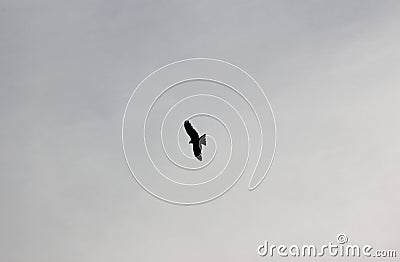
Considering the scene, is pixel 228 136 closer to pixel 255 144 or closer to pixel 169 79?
pixel 255 144

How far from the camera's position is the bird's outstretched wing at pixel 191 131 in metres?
38.6

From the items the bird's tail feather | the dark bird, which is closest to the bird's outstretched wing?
the dark bird

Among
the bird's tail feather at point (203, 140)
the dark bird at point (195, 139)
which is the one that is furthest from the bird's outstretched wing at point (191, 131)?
the bird's tail feather at point (203, 140)

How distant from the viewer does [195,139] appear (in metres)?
38.8

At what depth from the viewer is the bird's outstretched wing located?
1518 inches

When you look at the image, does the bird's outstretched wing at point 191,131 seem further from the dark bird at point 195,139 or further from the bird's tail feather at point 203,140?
the bird's tail feather at point 203,140

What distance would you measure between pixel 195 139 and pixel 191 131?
47 cm

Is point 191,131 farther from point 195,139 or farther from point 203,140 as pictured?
point 203,140

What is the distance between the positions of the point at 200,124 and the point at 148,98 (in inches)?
113

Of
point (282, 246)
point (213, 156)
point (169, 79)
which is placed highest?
point (169, 79)

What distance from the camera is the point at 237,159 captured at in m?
39.8

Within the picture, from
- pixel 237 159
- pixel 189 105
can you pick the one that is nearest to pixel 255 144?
pixel 237 159

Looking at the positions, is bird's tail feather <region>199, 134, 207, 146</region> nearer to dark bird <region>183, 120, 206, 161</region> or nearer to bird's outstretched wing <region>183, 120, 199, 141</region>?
dark bird <region>183, 120, 206, 161</region>

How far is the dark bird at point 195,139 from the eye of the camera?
127 feet
